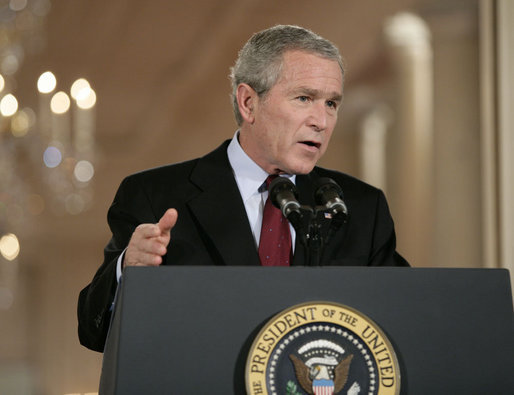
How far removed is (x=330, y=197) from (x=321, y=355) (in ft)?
1.19

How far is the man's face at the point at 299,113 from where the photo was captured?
203 centimetres

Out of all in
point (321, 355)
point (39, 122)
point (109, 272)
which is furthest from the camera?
point (39, 122)

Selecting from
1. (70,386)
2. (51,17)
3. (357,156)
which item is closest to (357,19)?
(357,156)

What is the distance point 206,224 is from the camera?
2004mm

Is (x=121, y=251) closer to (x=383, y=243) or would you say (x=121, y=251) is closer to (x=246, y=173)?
(x=246, y=173)

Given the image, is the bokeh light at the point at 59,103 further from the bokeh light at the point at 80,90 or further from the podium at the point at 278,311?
the podium at the point at 278,311

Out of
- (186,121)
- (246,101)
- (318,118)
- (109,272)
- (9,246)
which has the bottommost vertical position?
(109,272)

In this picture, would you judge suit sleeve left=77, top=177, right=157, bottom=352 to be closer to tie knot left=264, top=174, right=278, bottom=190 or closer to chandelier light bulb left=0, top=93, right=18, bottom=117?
tie knot left=264, top=174, right=278, bottom=190

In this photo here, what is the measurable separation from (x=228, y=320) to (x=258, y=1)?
20.1ft

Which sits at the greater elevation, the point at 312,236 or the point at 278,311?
the point at 312,236

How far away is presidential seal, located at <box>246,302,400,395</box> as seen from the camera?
4.39 feet

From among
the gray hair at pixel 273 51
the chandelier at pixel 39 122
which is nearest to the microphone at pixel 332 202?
the gray hair at pixel 273 51

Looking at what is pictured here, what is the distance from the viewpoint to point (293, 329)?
4.46 ft

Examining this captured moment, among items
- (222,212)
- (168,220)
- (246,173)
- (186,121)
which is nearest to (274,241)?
(222,212)
